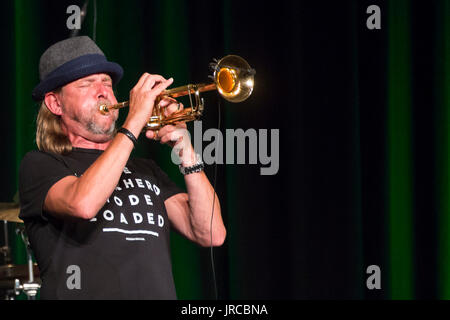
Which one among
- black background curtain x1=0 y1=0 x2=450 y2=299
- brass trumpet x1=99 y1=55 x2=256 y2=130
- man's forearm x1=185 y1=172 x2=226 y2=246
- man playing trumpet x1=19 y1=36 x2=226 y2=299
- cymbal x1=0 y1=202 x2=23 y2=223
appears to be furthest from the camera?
black background curtain x1=0 y1=0 x2=450 y2=299

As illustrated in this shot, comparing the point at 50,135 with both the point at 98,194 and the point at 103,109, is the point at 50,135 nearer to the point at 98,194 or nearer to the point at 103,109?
the point at 103,109

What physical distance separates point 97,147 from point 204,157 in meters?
0.92

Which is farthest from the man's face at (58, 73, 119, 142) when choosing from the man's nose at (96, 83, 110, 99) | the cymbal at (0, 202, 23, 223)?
the cymbal at (0, 202, 23, 223)

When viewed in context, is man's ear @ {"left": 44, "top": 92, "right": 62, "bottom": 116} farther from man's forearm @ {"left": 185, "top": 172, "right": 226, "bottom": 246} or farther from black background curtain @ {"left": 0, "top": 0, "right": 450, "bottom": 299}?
black background curtain @ {"left": 0, "top": 0, "right": 450, "bottom": 299}

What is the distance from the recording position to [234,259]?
2895 millimetres

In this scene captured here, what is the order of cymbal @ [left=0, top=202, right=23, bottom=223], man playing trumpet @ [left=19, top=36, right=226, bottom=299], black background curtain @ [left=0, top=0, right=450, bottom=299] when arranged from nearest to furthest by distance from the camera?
man playing trumpet @ [left=19, top=36, right=226, bottom=299], cymbal @ [left=0, top=202, right=23, bottom=223], black background curtain @ [left=0, top=0, right=450, bottom=299]

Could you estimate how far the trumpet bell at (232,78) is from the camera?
76.7 inches

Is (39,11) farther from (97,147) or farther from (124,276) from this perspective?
(124,276)

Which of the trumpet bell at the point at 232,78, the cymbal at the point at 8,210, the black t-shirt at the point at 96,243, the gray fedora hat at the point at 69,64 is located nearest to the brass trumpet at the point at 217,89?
→ the trumpet bell at the point at 232,78

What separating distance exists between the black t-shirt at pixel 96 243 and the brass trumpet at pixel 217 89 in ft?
0.77

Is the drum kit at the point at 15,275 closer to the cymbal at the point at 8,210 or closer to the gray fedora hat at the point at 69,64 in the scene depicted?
the cymbal at the point at 8,210

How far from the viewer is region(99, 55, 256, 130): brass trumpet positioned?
1.92 meters

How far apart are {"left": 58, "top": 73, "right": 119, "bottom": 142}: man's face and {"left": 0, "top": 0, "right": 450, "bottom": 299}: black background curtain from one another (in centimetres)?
99

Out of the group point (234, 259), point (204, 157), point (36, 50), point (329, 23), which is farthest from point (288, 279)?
point (36, 50)
